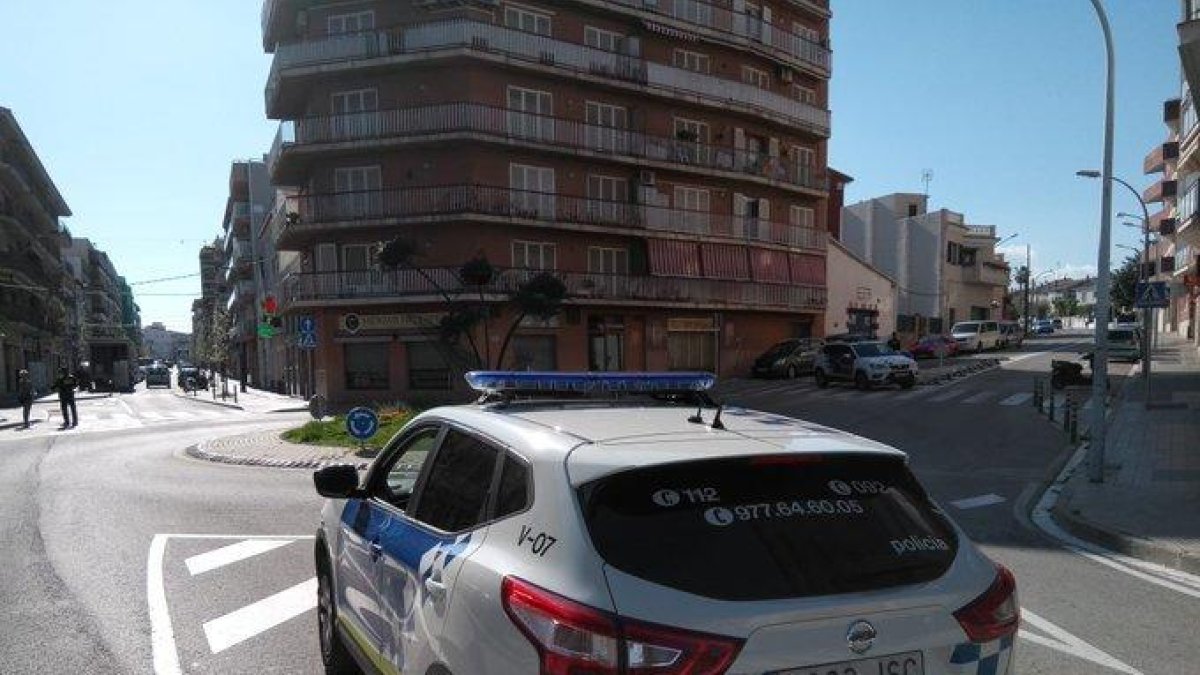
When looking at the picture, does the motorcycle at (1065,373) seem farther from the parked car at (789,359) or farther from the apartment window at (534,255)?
the apartment window at (534,255)

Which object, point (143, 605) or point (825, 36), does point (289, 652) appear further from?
point (825, 36)

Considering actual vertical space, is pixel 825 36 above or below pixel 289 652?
above

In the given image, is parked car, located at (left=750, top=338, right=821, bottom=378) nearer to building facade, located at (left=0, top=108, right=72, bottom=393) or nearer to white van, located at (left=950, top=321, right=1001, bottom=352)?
white van, located at (left=950, top=321, right=1001, bottom=352)

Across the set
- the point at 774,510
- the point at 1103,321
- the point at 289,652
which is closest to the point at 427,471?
the point at 774,510

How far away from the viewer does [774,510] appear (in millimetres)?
2465

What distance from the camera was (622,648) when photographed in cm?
205

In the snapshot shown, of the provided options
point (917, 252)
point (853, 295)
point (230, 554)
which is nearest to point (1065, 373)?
point (853, 295)

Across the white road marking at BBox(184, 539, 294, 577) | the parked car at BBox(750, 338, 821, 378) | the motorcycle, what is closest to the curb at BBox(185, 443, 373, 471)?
the white road marking at BBox(184, 539, 294, 577)

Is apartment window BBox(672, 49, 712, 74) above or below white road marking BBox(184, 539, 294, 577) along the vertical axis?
above

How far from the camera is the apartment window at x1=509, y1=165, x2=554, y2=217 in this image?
31.9 meters

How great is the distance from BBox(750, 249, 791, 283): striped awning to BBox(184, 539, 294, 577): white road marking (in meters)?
33.0

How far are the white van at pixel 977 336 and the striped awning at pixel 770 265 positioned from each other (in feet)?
45.6

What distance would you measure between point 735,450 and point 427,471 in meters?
1.50

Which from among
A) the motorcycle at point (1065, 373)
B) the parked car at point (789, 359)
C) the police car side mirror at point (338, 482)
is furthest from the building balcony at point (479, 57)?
the police car side mirror at point (338, 482)
